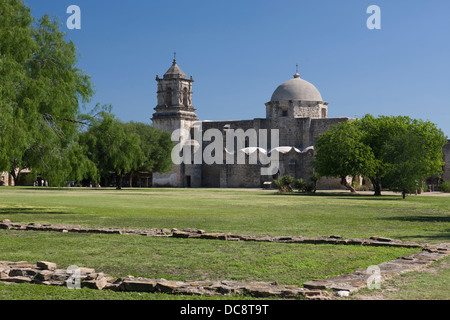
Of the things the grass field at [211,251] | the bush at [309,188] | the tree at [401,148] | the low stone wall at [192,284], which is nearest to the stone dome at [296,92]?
the tree at [401,148]

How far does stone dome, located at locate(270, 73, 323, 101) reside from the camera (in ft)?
224

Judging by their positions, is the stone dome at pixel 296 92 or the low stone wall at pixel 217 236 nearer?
the low stone wall at pixel 217 236

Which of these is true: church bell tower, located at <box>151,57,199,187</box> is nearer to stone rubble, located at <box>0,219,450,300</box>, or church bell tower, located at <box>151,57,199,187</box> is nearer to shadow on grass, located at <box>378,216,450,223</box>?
shadow on grass, located at <box>378,216,450,223</box>

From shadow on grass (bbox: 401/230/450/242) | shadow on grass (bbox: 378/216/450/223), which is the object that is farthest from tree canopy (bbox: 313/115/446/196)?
shadow on grass (bbox: 401/230/450/242)

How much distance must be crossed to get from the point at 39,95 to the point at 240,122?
174 feet

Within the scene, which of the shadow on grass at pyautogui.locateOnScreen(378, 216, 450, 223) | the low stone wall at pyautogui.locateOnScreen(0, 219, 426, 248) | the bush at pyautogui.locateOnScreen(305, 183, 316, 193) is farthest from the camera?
the bush at pyautogui.locateOnScreen(305, 183, 316, 193)

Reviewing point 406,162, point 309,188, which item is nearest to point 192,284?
point 406,162

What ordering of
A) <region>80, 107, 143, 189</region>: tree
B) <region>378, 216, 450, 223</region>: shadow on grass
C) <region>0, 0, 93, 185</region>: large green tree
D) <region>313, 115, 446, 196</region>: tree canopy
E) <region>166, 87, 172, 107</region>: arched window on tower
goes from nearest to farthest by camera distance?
1. <region>0, 0, 93, 185</region>: large green tree
2. <region>378, 216, 450, 223</region>: shadow on grass
3. <region>80, 107, 143, 189</region>: tree
4. <region>313, 115, 446, 196</region>: tree canopy
5. <region>166, 87, 172, 107</region>: arched window on tower

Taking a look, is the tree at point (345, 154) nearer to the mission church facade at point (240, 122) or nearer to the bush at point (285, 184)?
the bush at point (285, 184)

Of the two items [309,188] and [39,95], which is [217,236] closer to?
[39,95]

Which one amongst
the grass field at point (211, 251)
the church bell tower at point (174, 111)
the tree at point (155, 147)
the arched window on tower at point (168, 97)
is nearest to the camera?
the grass field at point (211, 251)

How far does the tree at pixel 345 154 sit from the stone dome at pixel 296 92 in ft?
78.7

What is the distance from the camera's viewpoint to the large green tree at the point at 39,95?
16.9 meters
